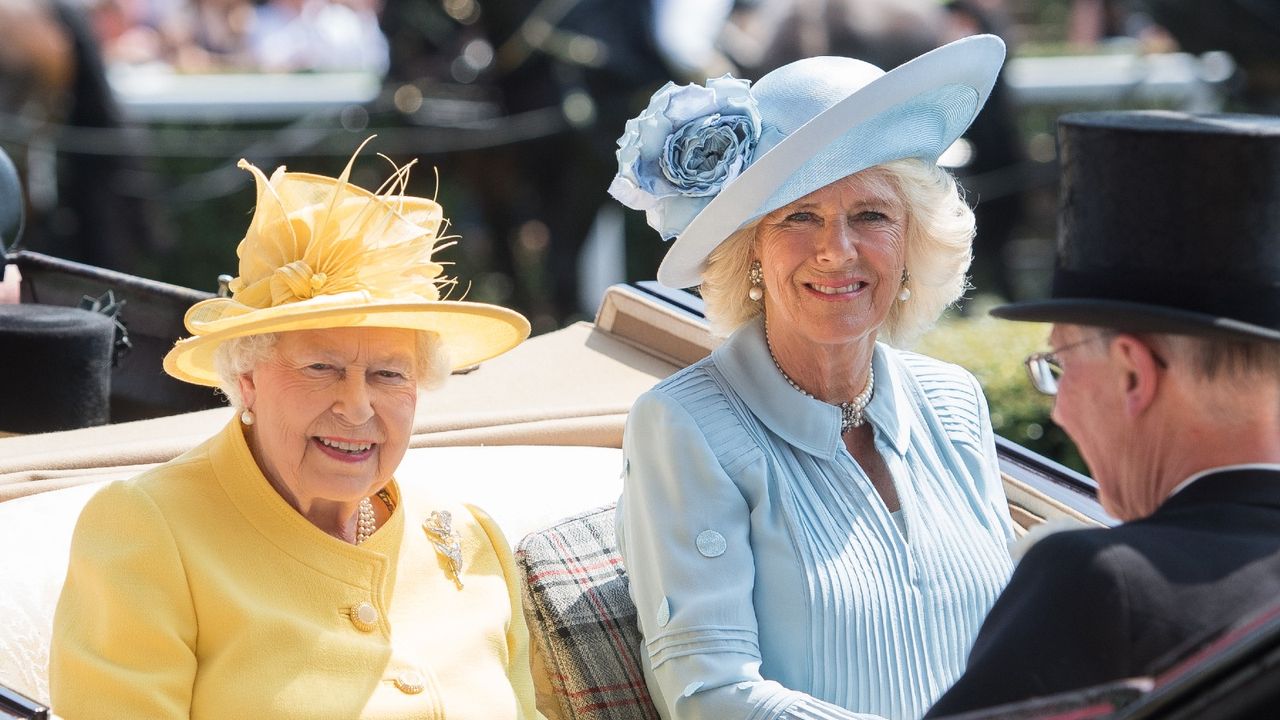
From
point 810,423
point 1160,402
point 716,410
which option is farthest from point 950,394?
point 1160,402

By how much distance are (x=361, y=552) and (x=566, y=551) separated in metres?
0.48

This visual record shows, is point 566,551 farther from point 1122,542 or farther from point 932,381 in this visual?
point 1122,542

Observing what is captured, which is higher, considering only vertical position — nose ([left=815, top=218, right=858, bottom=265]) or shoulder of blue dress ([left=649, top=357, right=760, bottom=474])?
nose ([left=815, top=218, right=858, bottom=265])

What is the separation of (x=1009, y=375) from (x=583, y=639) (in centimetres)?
203

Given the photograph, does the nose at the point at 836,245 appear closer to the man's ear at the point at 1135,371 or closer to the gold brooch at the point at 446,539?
the gold brooch at the point at 446,539

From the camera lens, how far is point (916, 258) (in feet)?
9.25

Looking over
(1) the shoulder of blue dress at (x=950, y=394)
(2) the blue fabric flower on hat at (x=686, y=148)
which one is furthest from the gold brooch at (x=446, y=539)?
(1) the shoulder of blue dress at (x=950, y=394)

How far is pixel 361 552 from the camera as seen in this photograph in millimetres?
2441

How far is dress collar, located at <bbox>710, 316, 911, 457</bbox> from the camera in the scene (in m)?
2.66

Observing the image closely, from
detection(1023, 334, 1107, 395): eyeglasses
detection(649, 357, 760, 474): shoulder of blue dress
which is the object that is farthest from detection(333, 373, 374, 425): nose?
detection(1023, 334, 1107, 395): eyeglasses

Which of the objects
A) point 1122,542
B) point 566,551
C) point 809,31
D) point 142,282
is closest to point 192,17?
point 809,31

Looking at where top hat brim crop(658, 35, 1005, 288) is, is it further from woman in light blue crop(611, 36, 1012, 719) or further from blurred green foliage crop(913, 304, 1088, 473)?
blurred green foliage crop(913, 304, 1088, 473)

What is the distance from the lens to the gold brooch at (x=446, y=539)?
259cm

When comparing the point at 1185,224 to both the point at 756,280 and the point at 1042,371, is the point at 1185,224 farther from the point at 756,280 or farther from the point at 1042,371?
the point at 756,280
